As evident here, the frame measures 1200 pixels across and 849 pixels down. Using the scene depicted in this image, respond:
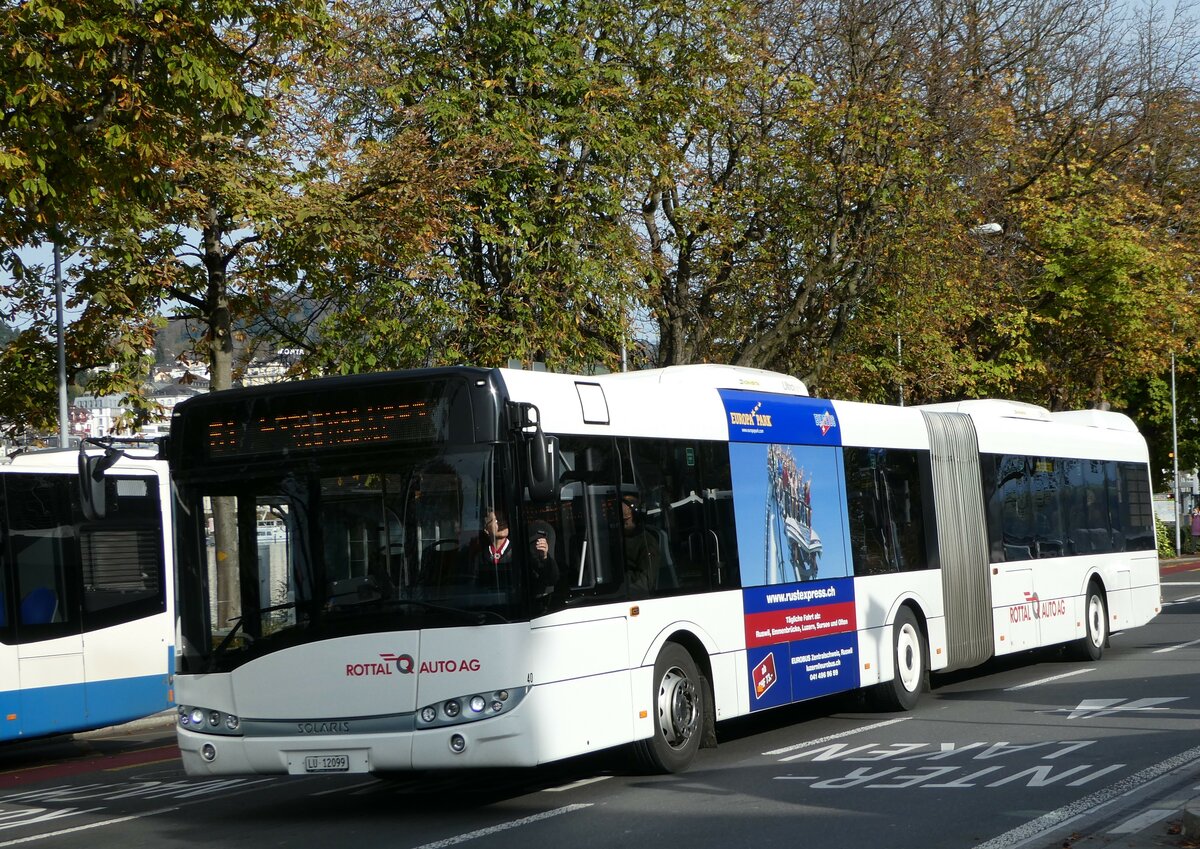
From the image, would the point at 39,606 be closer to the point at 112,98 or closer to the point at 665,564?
the point at 112,98

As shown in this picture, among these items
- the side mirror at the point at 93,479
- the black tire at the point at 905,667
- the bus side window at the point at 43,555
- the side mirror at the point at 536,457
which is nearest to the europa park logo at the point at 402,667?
the side mirror at the point at 536,457

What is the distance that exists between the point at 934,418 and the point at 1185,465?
173ft

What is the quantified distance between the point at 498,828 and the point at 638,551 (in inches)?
101

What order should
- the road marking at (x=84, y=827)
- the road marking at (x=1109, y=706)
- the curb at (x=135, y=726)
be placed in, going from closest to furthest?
the road marking at (x=84, y=827), the road marking at (x=1109, y=706), the curb at (x=135, y=726)

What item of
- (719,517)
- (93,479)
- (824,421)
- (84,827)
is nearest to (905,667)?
(824,421)

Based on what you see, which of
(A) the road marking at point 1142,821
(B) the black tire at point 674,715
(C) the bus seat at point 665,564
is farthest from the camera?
(C) the bus seat at point 665,564

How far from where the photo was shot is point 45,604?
15.6 m

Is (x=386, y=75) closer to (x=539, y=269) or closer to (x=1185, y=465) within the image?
(x=539, y=269)

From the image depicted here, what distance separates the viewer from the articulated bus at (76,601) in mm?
15234

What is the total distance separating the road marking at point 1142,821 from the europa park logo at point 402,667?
3.81 m

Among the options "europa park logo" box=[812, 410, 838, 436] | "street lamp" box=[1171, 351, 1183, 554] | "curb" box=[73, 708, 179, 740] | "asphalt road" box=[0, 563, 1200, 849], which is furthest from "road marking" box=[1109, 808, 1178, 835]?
"street lamp" box=[1171, 351, 1183, 554]

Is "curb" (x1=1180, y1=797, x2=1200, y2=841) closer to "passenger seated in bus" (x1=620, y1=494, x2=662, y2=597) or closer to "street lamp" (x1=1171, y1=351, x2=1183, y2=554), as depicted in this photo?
"passenger seated in bus" (x1=620, y1=494, x2=662, y2=597)

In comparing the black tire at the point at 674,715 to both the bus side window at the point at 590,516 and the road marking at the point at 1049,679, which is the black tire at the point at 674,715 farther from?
the road marking at the point at 1049,679

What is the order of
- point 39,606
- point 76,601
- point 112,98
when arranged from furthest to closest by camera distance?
point 76,601, point 39,606, point 112,98
